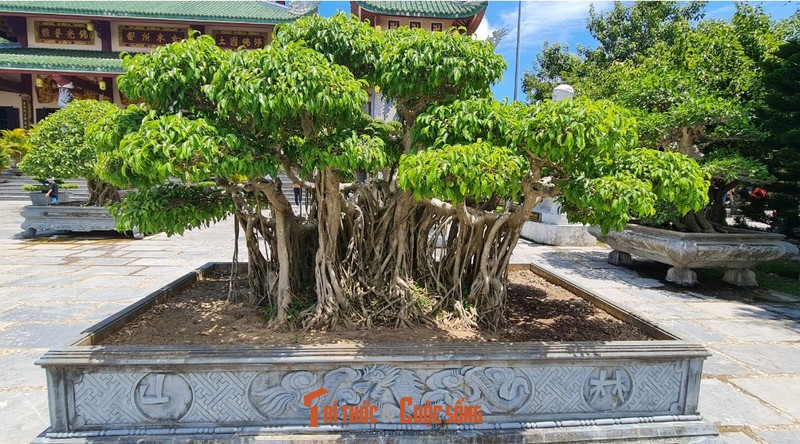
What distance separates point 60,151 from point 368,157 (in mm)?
9512

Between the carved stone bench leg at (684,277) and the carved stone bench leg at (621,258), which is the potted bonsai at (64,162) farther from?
the carved stone bench leg at (684,277)

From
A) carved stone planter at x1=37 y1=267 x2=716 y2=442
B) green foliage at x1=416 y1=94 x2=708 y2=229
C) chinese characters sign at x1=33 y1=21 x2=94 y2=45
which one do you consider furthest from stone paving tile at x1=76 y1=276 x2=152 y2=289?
chinese characters sign at x1=33 y1=21 x2=94 y2=45

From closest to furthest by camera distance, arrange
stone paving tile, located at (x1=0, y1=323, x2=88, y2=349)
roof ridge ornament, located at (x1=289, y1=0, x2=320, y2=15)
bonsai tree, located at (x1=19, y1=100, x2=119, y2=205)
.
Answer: stone paving tile, located at (x1=0, y1=323, x2=88, y2=349) → bonsai tree, located at (x1=19, y1=100, x2=119, y2=205) → roof ridge ornament, located at (x1=289, y1=0, x2=320, y2=15)

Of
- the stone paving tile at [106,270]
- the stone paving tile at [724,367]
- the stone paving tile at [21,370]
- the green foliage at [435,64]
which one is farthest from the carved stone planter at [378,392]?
the stone paving tile at [106,270]

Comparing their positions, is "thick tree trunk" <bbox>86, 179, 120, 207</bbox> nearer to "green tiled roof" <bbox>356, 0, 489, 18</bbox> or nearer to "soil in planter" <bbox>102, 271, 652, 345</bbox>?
"soil in planter" <bbox>102, 271, 652, 345</bbox>

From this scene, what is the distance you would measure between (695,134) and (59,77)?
19349 mm

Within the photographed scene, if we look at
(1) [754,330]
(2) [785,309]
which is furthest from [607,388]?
(2) [785,309]

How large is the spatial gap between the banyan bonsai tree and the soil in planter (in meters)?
0.17

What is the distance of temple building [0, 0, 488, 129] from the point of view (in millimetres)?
16156

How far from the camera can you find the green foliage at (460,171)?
6.97 feet

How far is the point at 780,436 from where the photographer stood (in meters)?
2.66

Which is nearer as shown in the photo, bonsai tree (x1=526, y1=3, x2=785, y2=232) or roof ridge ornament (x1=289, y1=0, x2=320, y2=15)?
bonsai tree (x1=526, y1=3, x2=785, y2=232)

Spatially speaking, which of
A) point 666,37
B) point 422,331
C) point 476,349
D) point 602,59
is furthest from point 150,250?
point 666,37

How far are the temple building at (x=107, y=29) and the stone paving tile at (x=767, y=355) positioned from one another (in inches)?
555
